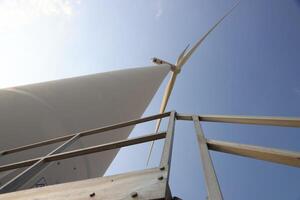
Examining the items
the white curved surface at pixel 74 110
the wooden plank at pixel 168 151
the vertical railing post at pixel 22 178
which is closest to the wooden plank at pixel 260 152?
the wooden plank at pixel 168 151

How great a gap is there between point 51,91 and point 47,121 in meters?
0.93

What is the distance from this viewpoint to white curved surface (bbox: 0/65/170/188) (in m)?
5.29

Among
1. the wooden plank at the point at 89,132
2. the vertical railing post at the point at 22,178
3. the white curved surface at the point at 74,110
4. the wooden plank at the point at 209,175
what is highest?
the white curved surface at the point at 74,110

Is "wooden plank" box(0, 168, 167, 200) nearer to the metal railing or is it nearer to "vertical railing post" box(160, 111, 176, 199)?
"vertical railing post" box(160, 111, 176, 199)

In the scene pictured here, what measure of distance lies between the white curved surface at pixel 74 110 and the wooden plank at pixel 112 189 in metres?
2.30

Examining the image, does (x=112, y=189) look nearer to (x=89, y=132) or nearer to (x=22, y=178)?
(x=22, y=178)

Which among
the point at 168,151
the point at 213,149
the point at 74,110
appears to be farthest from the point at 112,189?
the point at 74,110

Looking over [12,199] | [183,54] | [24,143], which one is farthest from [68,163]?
[183,54]

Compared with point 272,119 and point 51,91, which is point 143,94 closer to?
point 51,91

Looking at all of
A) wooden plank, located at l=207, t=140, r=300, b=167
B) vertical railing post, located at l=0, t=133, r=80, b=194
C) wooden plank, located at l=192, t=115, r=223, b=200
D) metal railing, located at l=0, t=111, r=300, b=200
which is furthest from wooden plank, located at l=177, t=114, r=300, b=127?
vertical railing post, located at l=0, t=133, r=80, b=194

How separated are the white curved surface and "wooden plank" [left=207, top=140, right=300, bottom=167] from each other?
2.98 m

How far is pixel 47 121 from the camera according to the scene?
227 inches

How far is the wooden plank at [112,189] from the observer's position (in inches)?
65.1

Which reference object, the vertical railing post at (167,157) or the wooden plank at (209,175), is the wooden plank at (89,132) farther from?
the wooden plank at (209,175)
